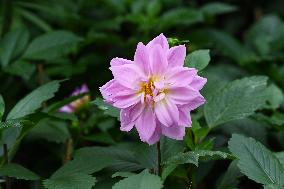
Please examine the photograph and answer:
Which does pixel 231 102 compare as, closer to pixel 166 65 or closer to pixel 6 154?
pixel 166 65

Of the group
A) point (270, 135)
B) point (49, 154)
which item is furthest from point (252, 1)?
point (49, 154)

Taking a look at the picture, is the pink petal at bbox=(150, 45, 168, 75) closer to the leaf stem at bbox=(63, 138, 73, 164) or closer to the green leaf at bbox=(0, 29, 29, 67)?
the leaf stem at bbox=(63, 138, 73, 164)

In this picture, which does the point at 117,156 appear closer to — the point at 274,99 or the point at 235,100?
the point at 235,100

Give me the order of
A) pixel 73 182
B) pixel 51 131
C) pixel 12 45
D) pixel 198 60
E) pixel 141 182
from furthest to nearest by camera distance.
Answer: pixel 12 45 → pixel 51 131 → pixel 198 60 → pixel 73 182 → pixel 141 182

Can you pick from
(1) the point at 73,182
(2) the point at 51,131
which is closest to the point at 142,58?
(1) the point at 73,182

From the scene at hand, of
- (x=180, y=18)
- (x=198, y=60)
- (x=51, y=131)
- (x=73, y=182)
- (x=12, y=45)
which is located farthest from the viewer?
(x=180, y=18)

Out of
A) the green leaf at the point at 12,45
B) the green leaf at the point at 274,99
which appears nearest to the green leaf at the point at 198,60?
the green leaf at the point at 274,99
